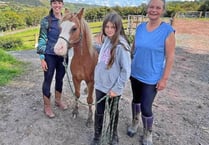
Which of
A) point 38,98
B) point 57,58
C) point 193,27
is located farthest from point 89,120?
point 193,27

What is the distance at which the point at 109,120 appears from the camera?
2.56 m

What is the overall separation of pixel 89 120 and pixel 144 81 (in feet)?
3.52

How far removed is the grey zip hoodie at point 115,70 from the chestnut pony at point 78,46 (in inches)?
16.2

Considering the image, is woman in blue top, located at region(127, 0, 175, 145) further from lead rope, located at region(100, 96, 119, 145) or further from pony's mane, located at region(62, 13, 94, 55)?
pony's mane, located at region(62, 13, 94, 55)

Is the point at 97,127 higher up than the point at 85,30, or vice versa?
the point at 85,30

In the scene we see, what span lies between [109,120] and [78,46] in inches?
35.6

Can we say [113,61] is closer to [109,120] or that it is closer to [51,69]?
[109,120]

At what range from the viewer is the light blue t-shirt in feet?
7.36

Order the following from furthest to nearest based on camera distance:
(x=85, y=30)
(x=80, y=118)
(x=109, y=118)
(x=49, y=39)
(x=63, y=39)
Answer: (x=80, y=118) → (x=49, y=39) → (x=85, y=30) → (x=109, y=118) → (x=63, y=39)

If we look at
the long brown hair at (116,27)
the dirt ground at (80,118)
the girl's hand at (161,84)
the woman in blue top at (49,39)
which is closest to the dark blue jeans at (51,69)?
the woman in blue top at (49,39)

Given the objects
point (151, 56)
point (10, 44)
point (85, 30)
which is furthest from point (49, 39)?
point (10, 44)

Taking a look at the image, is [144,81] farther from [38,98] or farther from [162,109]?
[38,98]

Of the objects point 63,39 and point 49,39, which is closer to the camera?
point 63,39

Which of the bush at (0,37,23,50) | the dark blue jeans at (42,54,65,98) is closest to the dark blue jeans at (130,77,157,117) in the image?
the dark blue jeans at (42,54,65,98)
